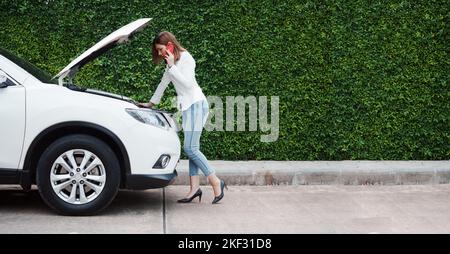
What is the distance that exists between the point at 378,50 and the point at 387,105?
2.35 ft

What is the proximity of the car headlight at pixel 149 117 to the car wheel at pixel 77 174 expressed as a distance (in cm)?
41

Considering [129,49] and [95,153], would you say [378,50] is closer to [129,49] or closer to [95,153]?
[129,49]

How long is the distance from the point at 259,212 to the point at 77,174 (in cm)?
179

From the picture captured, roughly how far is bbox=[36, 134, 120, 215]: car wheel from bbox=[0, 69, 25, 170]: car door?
0.25 m

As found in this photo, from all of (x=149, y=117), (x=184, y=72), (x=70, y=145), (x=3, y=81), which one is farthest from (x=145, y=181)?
(x=3, y=81)

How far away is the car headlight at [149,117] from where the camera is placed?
749 centimetres

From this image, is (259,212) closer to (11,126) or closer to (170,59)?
(170,59)

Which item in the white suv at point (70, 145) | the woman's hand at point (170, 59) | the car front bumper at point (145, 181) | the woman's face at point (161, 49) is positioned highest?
the woman's face at point (161, 49)

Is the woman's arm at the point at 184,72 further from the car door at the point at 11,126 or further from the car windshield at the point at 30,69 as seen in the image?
the car door at the point at 11,126

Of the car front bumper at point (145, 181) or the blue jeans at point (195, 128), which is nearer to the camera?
the car front bumper at point (145, 181)

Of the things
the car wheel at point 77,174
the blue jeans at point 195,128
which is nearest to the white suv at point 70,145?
the car wheel at point 77,174

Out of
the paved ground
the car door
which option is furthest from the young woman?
the car door

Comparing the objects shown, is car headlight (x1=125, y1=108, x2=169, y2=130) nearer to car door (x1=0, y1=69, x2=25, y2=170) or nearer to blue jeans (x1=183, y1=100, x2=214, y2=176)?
blue jeans (x1=183, y1=100, x2=214, y2=176)

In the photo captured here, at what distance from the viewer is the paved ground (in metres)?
6.94
